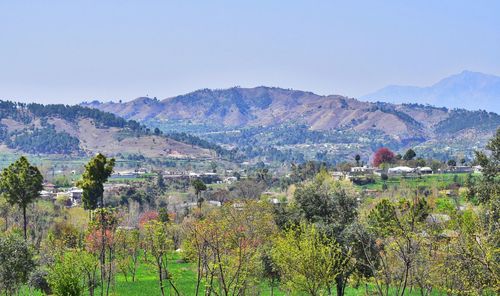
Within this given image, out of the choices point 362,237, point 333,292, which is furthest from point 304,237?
point 333,292

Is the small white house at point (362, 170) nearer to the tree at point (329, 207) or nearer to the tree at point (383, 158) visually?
the tree at point (383, 158)

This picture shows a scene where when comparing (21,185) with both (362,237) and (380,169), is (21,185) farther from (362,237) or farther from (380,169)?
(380,169)

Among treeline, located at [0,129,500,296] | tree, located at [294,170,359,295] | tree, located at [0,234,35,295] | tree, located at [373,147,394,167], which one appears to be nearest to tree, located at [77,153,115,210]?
treeline, located at [0,129,500,296]

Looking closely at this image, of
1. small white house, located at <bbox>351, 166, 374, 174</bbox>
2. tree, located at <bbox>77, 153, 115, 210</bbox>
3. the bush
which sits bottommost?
the bush

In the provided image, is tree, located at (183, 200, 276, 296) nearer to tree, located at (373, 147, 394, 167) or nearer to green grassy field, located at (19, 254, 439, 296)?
green grassy field, located at (19, 254, 439, 296)

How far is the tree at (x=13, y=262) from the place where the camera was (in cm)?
3103

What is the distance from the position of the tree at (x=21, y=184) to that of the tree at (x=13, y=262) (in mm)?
11552

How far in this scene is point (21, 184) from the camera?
43.6 metres

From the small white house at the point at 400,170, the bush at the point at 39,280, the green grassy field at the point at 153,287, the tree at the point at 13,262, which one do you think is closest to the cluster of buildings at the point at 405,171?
the small white house at the point at 400,170

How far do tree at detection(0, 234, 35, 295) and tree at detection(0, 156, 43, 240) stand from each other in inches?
455

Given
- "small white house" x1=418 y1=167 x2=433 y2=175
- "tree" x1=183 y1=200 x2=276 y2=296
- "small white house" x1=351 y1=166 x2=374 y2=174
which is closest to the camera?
"tree" x1=183 y1=200 x2=276 y2=296

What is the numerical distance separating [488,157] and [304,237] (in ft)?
57.1

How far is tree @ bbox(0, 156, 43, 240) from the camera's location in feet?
143

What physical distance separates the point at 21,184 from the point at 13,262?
13.5 meters
